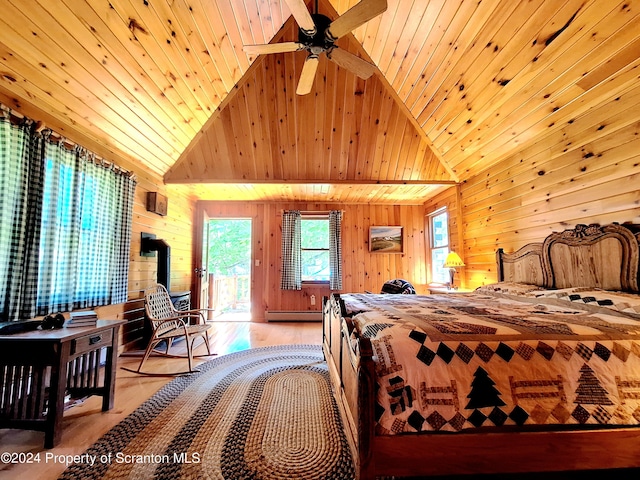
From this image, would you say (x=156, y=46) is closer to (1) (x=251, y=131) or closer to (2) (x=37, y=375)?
(1) (x=251, y=131)

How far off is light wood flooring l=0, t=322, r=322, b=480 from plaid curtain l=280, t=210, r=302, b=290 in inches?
55.9

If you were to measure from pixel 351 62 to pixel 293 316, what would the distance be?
13.9 feet

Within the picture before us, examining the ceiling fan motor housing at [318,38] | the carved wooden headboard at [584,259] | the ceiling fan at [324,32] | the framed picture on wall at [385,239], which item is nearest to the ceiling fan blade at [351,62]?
the ceiling fan at [324,32]

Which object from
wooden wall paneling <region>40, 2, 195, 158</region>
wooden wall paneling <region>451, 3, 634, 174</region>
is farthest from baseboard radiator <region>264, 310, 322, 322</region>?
wooden wall paneling <region>451, 3, 634, 174</region>

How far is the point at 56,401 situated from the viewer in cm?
155

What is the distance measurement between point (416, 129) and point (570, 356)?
129 inches

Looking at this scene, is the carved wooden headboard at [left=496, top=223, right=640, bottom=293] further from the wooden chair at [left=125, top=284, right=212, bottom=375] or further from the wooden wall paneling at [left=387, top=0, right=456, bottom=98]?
the wooden chair at [left=125, top=284, right=212, bottom=375]

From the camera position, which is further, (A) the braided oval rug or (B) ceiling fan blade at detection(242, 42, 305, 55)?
(B) ceiling fan blade at detection(242, 42, 305, 55)

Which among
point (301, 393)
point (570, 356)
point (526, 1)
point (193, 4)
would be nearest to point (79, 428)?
point (301, 393)

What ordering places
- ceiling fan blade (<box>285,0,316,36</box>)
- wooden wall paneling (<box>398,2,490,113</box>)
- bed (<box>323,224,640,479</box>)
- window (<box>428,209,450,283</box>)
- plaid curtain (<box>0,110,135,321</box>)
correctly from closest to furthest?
bed (<box>323,224,640,479</box>) < ceiling fan blade (<box>285,0,316,36</box>) < plaid curtain (<box>0,110,135,321</box>) < wooden wall paneling (<box>398,2,490,113</box>) < window (<box>428,209,450,283</box>)

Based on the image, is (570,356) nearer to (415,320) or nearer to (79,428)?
(415,320)

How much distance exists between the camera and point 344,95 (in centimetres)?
349

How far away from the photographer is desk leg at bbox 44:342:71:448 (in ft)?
Answer: 5.02

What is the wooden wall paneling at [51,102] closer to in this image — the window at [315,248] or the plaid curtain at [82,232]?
the plaid curtain at [82,232]
